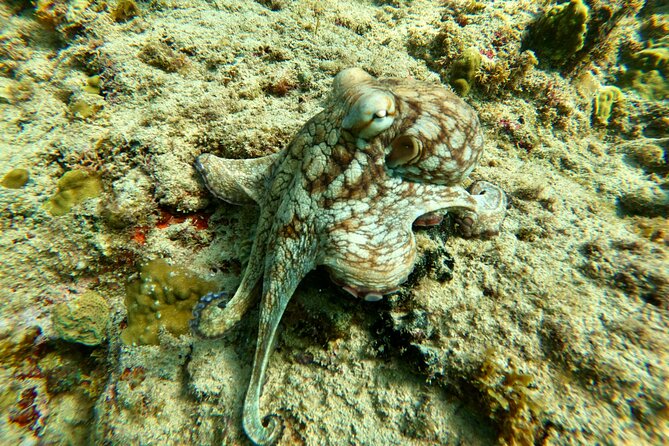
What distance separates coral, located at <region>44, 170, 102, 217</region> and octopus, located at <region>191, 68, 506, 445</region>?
2250 millimetres

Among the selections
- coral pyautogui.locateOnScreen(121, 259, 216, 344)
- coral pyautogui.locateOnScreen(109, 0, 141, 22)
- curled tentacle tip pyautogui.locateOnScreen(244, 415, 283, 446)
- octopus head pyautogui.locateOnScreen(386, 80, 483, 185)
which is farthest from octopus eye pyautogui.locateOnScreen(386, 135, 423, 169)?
coral pyautogui.locateOnScreen(109, 0, 141, 22)

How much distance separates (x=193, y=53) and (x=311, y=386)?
4604mm

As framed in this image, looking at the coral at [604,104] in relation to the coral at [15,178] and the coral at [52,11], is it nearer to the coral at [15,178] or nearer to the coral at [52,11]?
the coral at [15,178]

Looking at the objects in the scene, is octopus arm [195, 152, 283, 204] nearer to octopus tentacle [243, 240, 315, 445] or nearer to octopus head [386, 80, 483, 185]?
octopus tentacle [243, 240, 315, 445]

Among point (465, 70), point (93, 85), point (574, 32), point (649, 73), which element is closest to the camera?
point (93, 85)

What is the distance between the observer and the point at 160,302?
3.08 metres

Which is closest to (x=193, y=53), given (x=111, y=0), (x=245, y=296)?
(x=111, y=0)

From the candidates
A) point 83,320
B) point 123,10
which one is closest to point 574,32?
point 123,10

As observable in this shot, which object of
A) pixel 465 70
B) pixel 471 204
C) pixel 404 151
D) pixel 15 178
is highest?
pixel 465 70

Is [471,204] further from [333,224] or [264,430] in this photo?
[264,430]

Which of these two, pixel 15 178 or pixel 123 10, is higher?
pixel 123 10

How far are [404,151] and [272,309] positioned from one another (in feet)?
5.97

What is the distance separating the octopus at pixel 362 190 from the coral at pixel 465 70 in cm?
181

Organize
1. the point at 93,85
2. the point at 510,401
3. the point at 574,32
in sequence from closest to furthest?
the point at 510,401
the point at 93,85
the point at 574,32
